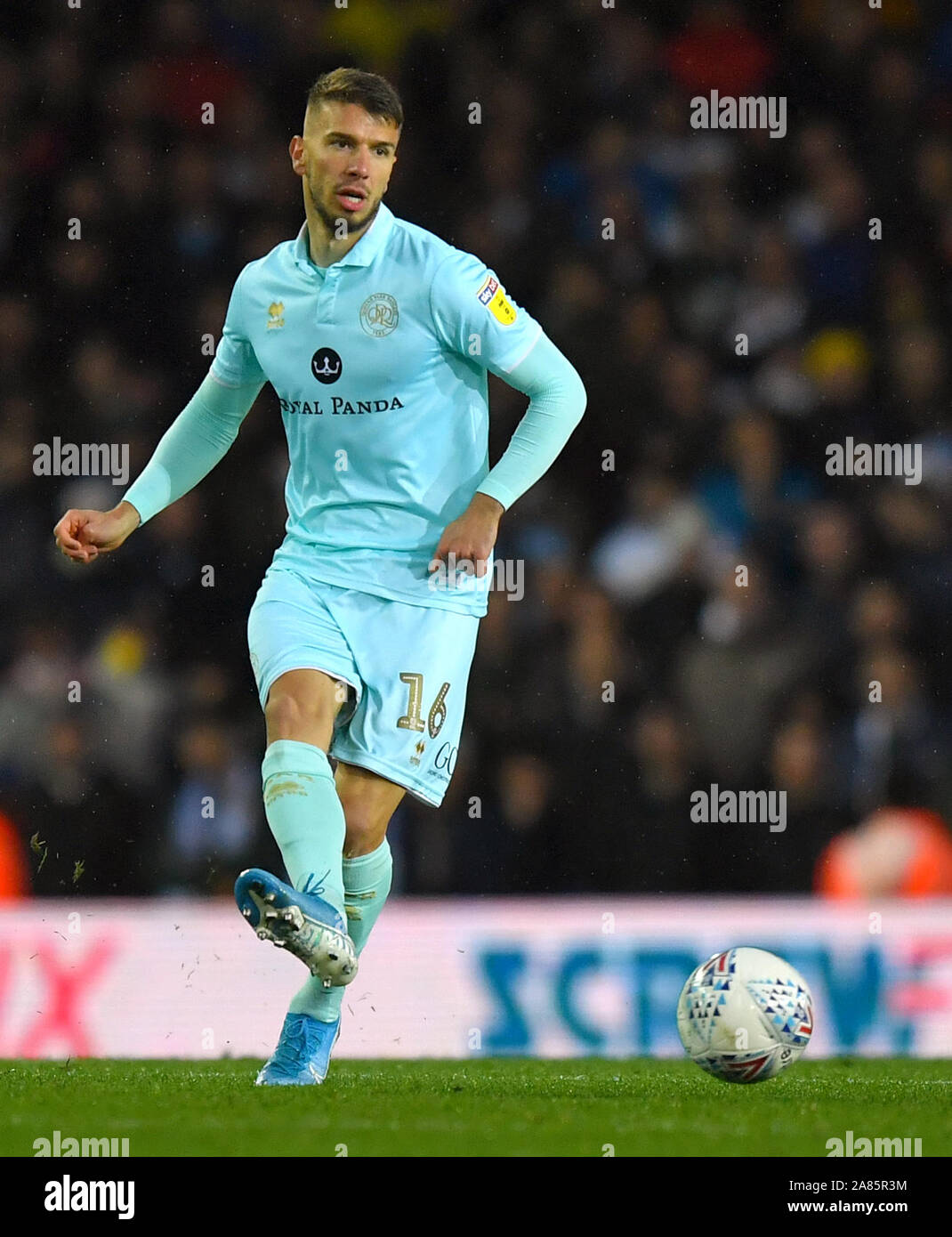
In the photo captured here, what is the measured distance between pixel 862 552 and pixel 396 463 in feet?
13.7

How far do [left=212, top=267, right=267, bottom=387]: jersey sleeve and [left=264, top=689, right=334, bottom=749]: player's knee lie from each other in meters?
1.00

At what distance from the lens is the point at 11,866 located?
7957mm

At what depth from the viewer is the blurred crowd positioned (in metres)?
7.87

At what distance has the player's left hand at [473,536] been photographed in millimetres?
4484

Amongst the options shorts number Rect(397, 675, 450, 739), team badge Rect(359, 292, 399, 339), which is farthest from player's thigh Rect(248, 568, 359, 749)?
team badge Rect(359, 292, 399, 339)

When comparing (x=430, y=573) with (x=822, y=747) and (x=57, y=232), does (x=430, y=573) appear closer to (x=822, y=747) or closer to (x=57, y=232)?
(x=822, y=747)

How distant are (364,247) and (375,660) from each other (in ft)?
3.27

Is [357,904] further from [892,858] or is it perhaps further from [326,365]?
[892,858]

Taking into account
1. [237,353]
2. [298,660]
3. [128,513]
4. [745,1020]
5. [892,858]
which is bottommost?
[745,1020]

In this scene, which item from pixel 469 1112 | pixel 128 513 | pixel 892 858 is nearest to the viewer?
pixel 469 1112

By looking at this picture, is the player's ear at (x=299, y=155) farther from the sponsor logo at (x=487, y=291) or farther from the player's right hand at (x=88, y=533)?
the player's right hand at (x=88, y=533)

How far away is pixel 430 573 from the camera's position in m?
4.73

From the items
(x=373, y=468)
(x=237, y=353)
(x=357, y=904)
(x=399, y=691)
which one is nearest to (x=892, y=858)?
(x=357, y=904)
